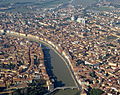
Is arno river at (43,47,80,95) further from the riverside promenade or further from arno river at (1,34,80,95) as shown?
the riverside promenade

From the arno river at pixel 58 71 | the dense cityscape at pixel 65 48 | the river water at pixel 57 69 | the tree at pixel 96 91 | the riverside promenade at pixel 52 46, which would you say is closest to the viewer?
the tree at pixel 96 91

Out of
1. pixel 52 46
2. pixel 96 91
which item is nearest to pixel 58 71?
pixel 96 91

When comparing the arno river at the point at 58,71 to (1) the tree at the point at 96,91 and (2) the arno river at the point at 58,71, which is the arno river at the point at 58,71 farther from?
(1) the tree at the point at 96,91

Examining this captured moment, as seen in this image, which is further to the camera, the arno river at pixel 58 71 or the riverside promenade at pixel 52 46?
the riverside promenade at pixel 52 46

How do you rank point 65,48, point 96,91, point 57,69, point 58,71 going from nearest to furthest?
point 96,91, point 58,71, point 57,69, point 65,48

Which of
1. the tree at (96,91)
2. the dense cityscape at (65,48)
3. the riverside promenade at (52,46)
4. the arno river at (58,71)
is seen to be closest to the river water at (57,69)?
the arno river at (58,71)

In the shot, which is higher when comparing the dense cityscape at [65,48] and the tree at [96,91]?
the dense cityscape at [65,48]

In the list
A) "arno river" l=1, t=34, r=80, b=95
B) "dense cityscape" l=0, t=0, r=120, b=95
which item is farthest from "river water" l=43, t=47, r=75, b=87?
"dense cityscape" l=0, t=0, r=120, b=95

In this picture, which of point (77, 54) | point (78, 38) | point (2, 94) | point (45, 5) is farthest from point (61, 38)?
point (45, 5)

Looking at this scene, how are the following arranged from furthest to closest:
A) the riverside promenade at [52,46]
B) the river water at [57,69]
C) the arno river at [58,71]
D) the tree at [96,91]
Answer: the riverside promenade at [52,46] → the river water at [57,69] → the arno river at [58,71] → the tree at [96,91]

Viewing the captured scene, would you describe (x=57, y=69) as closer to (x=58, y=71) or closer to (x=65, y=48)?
(x=58, y=71)
